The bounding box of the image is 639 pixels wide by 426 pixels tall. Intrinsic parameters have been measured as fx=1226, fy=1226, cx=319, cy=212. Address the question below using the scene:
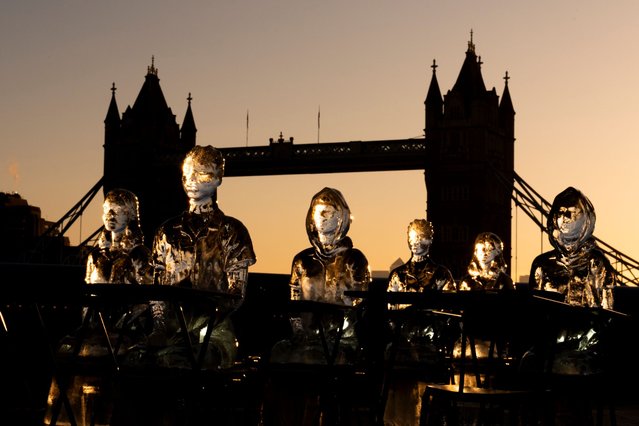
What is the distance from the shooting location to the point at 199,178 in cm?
687

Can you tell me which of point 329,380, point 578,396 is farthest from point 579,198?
point 329,380

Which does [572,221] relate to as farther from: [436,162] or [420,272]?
[436,162]

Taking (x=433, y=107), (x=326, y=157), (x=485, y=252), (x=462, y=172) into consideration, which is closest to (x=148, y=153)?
(x=326, y=157)

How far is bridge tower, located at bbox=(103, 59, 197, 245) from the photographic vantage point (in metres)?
77.9

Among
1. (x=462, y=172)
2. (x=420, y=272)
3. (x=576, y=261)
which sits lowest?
(x=576, y=261)

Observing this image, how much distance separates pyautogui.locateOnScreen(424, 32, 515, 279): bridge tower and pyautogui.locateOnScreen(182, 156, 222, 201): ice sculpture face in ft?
205

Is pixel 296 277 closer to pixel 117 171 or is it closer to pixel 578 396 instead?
pixel 578 396

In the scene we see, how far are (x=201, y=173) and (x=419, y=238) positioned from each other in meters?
3.12

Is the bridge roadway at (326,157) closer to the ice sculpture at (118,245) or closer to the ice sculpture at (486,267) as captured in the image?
the ice sculpture at (486,267)

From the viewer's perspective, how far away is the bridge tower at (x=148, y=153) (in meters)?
77.9

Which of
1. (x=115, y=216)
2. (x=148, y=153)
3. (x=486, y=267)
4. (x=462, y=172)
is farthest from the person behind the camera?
(x=148, y=153)

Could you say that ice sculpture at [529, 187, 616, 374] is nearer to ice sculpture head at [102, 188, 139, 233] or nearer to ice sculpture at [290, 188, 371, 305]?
ice sculpture at [290, 188, 371, 305]

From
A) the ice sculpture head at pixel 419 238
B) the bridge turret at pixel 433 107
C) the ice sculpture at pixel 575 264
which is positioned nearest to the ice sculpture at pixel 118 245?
the ice sculpture head at pixel 419 238

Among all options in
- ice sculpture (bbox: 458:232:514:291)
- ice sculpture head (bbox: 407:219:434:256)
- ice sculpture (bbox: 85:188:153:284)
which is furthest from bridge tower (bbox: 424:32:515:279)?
ice sculpture (bbox: 85:188:153:284)
